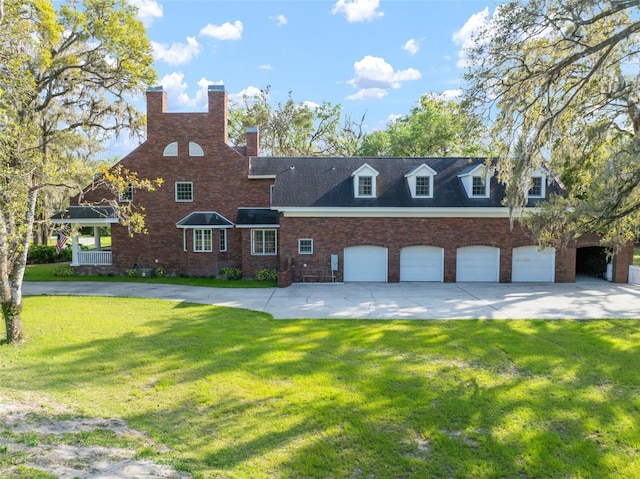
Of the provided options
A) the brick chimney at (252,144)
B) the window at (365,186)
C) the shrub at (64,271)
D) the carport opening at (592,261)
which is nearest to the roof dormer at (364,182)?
the window at (365,186)

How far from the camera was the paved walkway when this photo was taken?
15789 mm

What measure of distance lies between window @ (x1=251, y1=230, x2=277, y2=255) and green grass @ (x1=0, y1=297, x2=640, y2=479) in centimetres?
991

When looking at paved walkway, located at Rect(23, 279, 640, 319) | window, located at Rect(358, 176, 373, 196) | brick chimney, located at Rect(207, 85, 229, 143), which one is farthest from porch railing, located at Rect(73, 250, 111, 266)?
window, located at Rect(358, 176, 373, 196)

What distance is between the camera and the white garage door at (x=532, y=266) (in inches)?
900

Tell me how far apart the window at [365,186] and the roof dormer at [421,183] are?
2125mm

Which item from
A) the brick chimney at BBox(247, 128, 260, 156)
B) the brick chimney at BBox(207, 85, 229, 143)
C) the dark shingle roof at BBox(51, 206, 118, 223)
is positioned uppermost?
the brick chimney at BBox(207, 85, 229, 143)

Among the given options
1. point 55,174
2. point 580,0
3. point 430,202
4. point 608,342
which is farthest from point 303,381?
point 430,202

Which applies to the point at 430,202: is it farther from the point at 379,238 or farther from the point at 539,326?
the point at 539,326

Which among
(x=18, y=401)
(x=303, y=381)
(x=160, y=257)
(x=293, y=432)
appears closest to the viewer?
(x=293, y=432)

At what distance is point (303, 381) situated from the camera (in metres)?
9.16

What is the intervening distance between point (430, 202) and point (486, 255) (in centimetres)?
417

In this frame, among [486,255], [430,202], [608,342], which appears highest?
[430,202]

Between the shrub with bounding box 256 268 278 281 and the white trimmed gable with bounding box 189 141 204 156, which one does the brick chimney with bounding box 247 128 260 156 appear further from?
the shrub with bounding box 256 268 278 281

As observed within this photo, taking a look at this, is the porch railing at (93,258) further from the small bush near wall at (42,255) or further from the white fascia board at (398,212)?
the white fascia board at (398,212)
